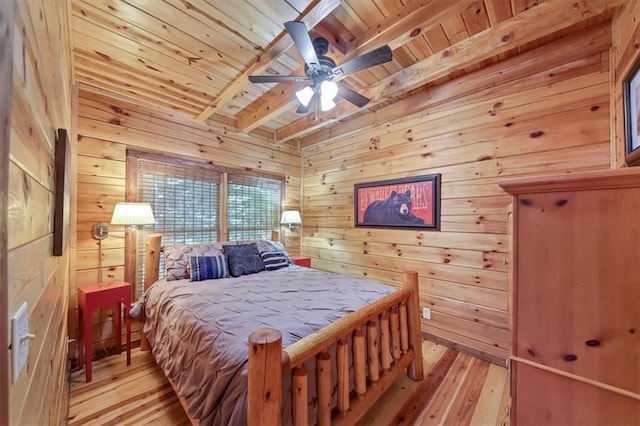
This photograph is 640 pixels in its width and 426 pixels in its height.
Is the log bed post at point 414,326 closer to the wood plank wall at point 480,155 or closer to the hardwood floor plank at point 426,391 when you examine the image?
the hardwood floor plank at point 426,391

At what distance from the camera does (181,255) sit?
8.78ft

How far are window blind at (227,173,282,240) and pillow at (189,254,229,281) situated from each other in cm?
87

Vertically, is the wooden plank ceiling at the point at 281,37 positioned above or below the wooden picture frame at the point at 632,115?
above

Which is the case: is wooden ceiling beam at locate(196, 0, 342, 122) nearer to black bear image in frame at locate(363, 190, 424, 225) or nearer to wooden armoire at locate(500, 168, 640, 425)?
wooden armoire at locate(500, 168, 640, 425)

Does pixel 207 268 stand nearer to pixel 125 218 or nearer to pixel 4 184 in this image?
pixel 125 218

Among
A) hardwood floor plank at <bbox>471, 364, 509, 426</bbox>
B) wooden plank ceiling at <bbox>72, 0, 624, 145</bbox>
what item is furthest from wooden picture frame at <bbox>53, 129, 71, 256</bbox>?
hardwood floor plank at <bbox>471, 364, 509, 426</bbox>

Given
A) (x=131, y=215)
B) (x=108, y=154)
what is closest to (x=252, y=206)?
(x=131, y=215)

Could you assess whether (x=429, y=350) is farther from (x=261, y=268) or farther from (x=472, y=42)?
(x=472, y=42)

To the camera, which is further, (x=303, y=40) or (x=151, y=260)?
(x=151, y=260)

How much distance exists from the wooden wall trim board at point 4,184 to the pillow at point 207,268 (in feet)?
7.13

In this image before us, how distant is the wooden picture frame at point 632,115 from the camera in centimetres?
119

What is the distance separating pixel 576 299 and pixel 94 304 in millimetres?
3021

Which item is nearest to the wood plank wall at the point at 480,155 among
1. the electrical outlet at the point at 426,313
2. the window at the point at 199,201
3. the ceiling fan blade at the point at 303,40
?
the electrical outlet at the point at 426,313

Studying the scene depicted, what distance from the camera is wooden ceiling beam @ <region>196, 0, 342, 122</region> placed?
154cm
